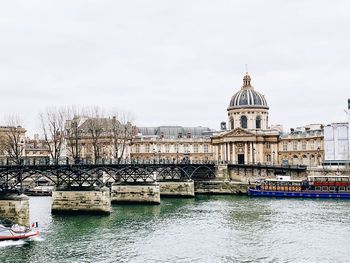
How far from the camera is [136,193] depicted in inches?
2987

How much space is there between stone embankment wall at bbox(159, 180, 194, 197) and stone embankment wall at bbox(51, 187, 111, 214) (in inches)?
1076

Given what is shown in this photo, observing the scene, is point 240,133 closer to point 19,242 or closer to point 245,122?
point 245,122

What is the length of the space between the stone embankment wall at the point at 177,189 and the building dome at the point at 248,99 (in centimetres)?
4400

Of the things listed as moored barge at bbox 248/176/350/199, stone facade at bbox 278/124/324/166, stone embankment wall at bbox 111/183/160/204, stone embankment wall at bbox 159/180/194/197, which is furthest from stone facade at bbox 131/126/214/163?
stone embankment wall at bbox 111/183/160/204

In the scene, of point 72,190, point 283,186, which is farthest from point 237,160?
point 72,190

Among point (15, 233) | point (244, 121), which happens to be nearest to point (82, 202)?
point (15, 233)

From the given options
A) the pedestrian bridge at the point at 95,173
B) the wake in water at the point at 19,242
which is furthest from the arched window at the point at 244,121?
the wake in water at the point at 19,242

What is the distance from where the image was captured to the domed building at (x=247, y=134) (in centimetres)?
12406

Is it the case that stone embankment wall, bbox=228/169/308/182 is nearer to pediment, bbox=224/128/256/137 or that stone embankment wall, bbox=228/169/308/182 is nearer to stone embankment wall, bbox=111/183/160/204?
pediment, bbox=224/128/256/137

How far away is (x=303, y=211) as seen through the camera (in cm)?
6506

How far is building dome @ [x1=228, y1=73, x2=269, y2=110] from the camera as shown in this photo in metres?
128

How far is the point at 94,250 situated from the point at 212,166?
63110mm

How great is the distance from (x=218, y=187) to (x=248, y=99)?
124ft

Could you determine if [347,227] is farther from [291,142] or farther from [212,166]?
[291,142]
